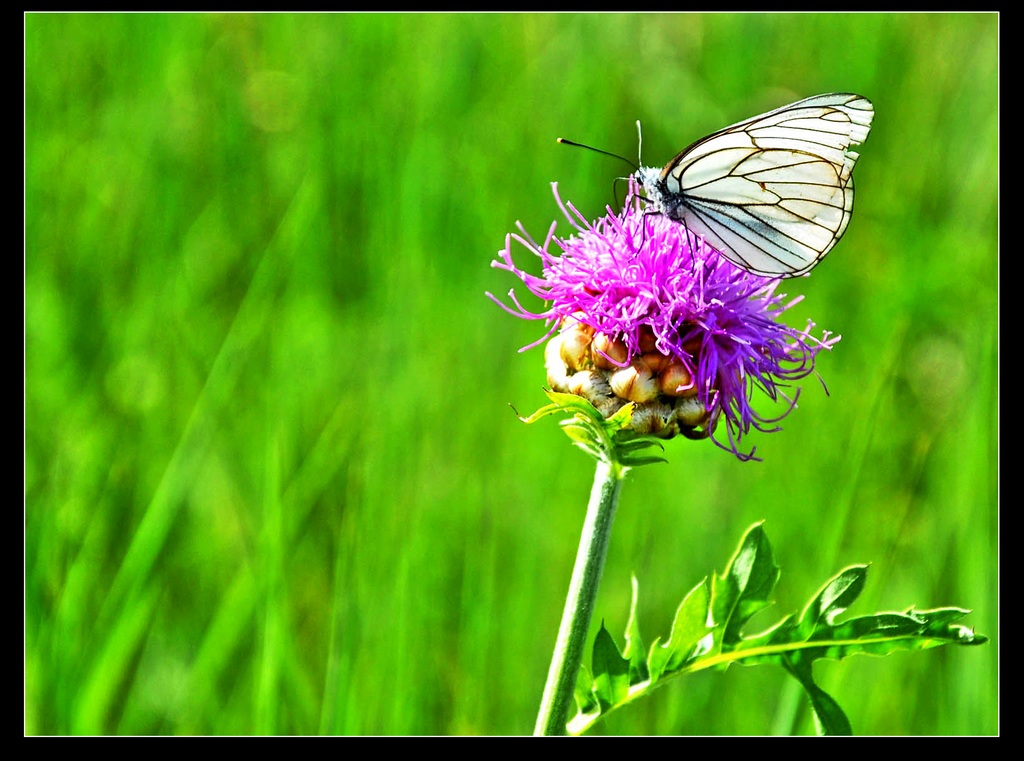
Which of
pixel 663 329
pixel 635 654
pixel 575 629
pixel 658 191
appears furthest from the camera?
pixel 658 191

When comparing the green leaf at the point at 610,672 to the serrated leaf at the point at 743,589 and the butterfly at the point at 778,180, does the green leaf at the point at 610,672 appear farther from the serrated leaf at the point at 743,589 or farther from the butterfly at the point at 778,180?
the butterfly at the point at 778,180

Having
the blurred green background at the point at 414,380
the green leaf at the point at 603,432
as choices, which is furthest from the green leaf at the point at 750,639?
the blurred green background at the point at 414,380

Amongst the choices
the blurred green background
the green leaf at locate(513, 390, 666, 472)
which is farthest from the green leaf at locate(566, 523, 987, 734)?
the blurred green background

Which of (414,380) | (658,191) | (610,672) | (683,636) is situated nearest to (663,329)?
(658,191)

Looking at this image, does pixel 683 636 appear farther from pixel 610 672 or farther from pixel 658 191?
pixel 658 191

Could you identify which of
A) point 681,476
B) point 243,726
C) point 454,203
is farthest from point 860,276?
point 243,726
